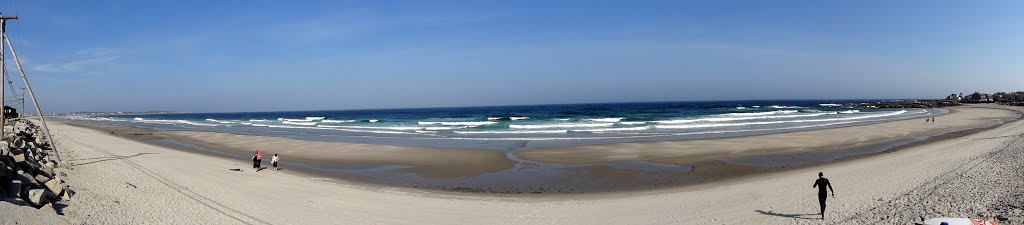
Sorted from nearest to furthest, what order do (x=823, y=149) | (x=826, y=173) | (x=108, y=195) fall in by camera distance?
1. (x=108, y=195)
2. (x=826, y=173)
3. (x=823, y=149)

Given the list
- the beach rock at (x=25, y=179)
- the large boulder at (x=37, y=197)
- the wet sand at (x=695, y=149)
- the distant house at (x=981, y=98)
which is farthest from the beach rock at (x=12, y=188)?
the distant house at (x=981, y=98)

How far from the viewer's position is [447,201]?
1327 cm

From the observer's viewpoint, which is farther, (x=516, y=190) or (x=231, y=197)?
(x=516, y=190)

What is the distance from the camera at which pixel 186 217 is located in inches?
401

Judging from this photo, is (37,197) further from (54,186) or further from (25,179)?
(54,186)

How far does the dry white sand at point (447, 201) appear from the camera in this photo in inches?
417

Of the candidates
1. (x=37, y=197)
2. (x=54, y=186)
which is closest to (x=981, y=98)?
(x=54, y=186)

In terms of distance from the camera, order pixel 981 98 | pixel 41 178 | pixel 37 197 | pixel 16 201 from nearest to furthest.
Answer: pixel 16 201, pixel 37 197, pixel 41 178, pixel 981 98

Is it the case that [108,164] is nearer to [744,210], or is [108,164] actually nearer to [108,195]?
[108,195]

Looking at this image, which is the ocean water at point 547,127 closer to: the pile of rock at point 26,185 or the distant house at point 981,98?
the pile of rock at point 26,185

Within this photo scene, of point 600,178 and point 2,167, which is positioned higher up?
point 2,167

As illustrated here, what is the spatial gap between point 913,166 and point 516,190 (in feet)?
42.8

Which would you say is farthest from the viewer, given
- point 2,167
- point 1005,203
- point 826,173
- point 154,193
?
point 826,173

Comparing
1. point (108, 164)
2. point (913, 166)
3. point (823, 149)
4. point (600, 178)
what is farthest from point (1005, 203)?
point (108, 164)
